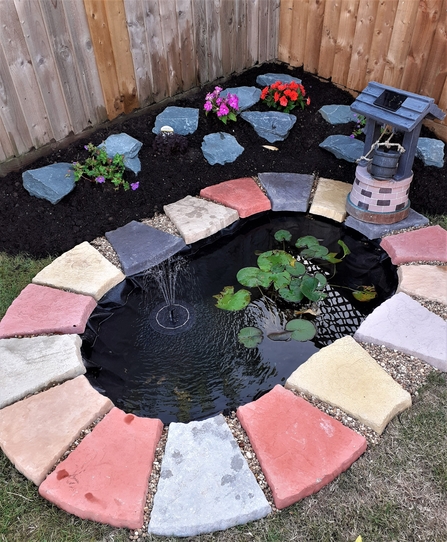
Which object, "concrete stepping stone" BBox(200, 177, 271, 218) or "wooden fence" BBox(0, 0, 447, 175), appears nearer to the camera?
"wooden fence" BBox(0, 0, 447, 175)

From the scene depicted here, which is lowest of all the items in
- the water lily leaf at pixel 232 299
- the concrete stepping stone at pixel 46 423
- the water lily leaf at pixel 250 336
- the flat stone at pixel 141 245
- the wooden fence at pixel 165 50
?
the water lily leaf at pixel 232 299

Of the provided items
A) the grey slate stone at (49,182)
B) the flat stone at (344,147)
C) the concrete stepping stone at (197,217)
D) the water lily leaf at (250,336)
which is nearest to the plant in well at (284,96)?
the flat stone at (344,147)

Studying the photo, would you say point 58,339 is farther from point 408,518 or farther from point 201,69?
point 201,69

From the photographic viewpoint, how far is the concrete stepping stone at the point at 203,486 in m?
1.65

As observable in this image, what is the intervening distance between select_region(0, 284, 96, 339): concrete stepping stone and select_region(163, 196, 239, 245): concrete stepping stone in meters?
0.71

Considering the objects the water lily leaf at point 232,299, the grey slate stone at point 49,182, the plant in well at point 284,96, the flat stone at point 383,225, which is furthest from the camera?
the plant in well at point 284,96

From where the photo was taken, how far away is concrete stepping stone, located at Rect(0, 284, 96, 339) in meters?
2.31

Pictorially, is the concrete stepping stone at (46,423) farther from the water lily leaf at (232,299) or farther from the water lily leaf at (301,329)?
the water lily leaf at (301,329)

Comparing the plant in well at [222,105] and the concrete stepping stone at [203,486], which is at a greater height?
the plant in well at [222,105]

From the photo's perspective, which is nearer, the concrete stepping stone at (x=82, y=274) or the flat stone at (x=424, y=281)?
the flat stone at (x=424, y=281)

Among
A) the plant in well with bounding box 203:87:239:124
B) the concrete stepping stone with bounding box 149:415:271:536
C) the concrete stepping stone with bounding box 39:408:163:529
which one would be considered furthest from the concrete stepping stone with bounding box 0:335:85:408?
the plant in well with bounding box 203:87:239:124

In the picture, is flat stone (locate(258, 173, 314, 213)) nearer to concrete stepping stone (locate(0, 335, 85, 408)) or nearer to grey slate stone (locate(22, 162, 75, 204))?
grey slate stone (locate(22, 162, 75, 204))

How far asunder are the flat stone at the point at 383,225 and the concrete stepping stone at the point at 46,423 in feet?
5.65

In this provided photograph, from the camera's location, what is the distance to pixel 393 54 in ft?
11.1
